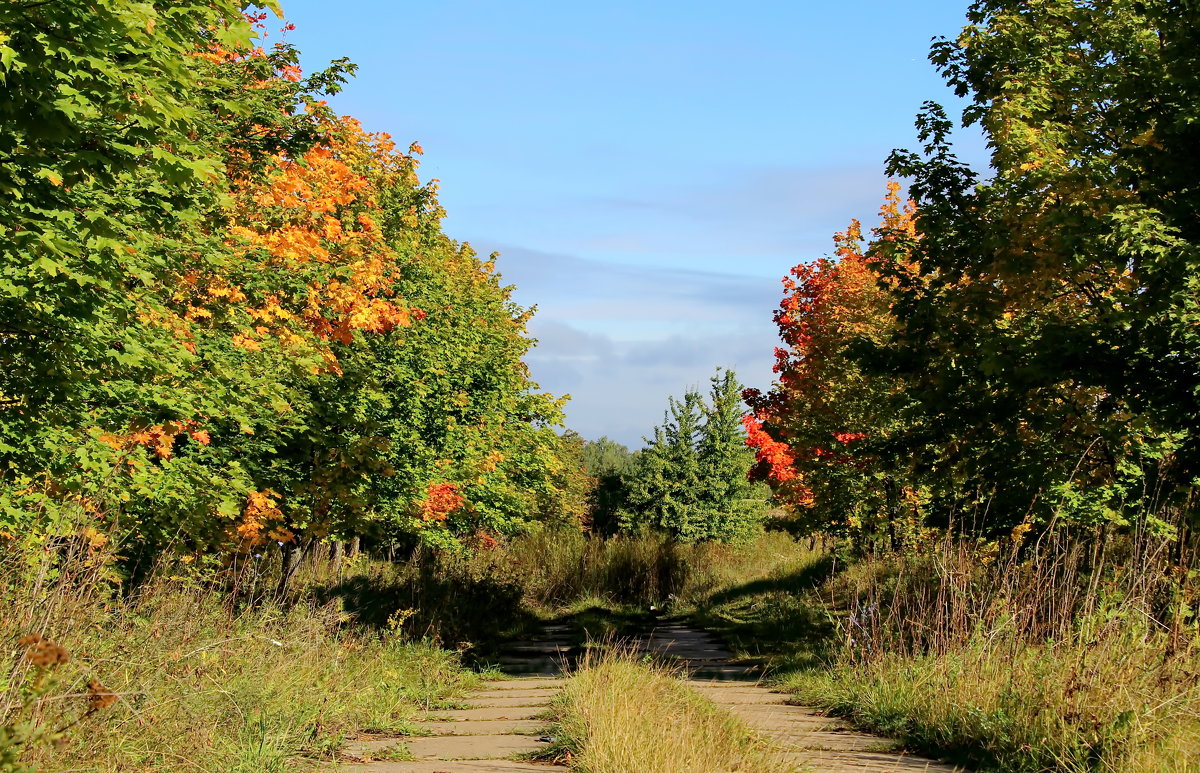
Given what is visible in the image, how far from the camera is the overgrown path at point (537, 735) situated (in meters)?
7.15

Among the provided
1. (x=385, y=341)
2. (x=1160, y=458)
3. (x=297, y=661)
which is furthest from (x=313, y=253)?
(x=1160, y=458)

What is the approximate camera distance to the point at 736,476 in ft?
142

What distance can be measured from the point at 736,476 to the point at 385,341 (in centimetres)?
2600

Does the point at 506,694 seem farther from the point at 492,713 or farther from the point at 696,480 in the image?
A: the point at 696,480

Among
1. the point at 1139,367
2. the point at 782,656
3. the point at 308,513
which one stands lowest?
the point at 782,656

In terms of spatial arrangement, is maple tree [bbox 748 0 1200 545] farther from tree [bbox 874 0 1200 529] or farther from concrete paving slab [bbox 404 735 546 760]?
concrete paving slab [bbox 404 735 546 760]

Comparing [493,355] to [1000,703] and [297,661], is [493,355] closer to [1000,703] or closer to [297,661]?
[297,661]

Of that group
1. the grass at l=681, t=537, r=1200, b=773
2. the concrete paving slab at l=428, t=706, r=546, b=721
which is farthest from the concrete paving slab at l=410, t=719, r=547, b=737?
the grass at l=681, t=537, r=1200, b=773

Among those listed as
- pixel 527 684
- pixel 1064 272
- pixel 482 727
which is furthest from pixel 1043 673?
pixel 527 684

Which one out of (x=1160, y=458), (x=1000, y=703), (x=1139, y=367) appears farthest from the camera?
(x=1160, y=458)

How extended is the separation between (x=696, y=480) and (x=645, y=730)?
118ft

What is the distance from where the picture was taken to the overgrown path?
7148 millimetres

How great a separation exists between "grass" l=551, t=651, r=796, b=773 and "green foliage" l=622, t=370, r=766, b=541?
32857 millimetres

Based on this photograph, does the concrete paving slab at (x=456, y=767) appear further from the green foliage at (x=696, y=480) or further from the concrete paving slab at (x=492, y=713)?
the green foliage at (x=696, y=480)
